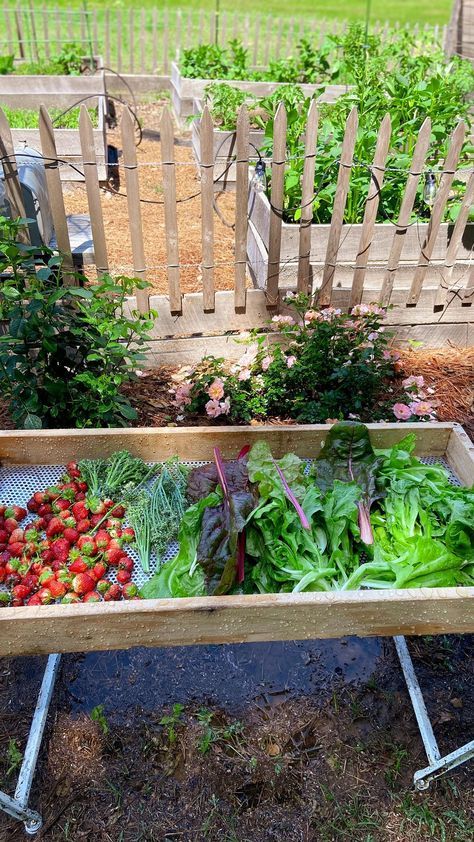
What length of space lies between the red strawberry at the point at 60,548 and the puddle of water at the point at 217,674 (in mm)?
893

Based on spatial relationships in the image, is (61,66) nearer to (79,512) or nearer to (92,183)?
(92,183)

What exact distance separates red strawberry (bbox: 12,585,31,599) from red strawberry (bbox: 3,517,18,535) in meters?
0.29

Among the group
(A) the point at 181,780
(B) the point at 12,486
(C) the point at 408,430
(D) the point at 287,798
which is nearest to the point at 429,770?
(D) the point at 287,798

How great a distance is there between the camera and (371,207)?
391 cm

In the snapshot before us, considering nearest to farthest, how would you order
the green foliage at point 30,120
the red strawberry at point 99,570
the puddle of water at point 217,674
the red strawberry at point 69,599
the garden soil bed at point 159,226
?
1. the red strawberry at point 69,599
2. the red strawberry at point 99,570
3. the puddle of water at point 217,674
4. the garden soil bed at point 159,226
5. the green foliage at point 30,120

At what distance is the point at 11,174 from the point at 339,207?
206 cm

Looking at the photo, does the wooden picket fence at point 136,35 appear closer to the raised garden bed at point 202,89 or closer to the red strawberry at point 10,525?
the raised garden bed at point 202,89

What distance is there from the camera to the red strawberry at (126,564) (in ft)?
6.70

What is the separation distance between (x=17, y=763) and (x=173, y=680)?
0.70 metres

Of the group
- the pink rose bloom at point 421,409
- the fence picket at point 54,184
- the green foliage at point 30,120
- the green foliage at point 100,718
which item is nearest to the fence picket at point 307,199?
the pink rose bloom at point 421,409

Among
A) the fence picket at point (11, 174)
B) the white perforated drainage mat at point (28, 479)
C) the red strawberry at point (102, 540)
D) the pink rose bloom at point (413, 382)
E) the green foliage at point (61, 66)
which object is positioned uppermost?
the fence picket at point (11, 174)

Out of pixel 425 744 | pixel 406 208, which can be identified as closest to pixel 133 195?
pixel 406 208

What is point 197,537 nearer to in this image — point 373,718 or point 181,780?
point 181,780

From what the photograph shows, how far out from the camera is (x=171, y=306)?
3.96 meters
